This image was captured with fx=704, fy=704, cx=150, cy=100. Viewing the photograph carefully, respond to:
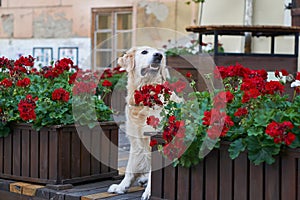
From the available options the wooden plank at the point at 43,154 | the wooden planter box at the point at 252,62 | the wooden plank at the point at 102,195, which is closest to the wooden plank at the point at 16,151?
the wooden plank at the point at 43,154

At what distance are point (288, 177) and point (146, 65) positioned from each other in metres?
1.73

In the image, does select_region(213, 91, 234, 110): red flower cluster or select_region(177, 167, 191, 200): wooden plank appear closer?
select_region(213, 91, 234, 110): red flower cluster

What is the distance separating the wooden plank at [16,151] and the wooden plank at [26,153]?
5 centimetres

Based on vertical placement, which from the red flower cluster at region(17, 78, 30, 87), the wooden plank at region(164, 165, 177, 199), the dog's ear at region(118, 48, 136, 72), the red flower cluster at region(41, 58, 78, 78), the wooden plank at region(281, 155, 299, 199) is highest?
the dog's ear at region(118, 48, 136, 72)

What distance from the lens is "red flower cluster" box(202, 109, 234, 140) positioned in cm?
376

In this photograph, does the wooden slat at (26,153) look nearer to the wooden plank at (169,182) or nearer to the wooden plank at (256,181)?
the wooden plank at (169,182)

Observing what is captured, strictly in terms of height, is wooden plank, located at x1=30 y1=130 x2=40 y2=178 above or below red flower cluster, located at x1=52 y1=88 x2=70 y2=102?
below

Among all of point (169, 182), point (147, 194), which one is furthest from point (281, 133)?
point (147, 194)

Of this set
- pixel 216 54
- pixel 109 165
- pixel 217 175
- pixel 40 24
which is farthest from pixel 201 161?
pixel 40 24

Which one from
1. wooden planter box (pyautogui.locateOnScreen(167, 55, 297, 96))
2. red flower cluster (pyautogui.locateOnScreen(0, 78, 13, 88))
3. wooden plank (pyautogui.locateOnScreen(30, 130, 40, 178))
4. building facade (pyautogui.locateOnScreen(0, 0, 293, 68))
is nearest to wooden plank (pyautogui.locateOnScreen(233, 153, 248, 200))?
wooden plank (pyautogui.locateOnScreen(30, 130, 40, 178))

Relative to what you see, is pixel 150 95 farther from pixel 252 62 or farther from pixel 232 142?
pixel 252 62

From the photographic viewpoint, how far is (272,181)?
3.65 m

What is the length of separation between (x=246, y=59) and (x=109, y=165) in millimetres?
3381

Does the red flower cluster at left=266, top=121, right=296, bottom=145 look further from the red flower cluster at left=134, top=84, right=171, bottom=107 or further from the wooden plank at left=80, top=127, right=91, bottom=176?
the wooden plank at left=80, top=127, right=91, bottom=176
